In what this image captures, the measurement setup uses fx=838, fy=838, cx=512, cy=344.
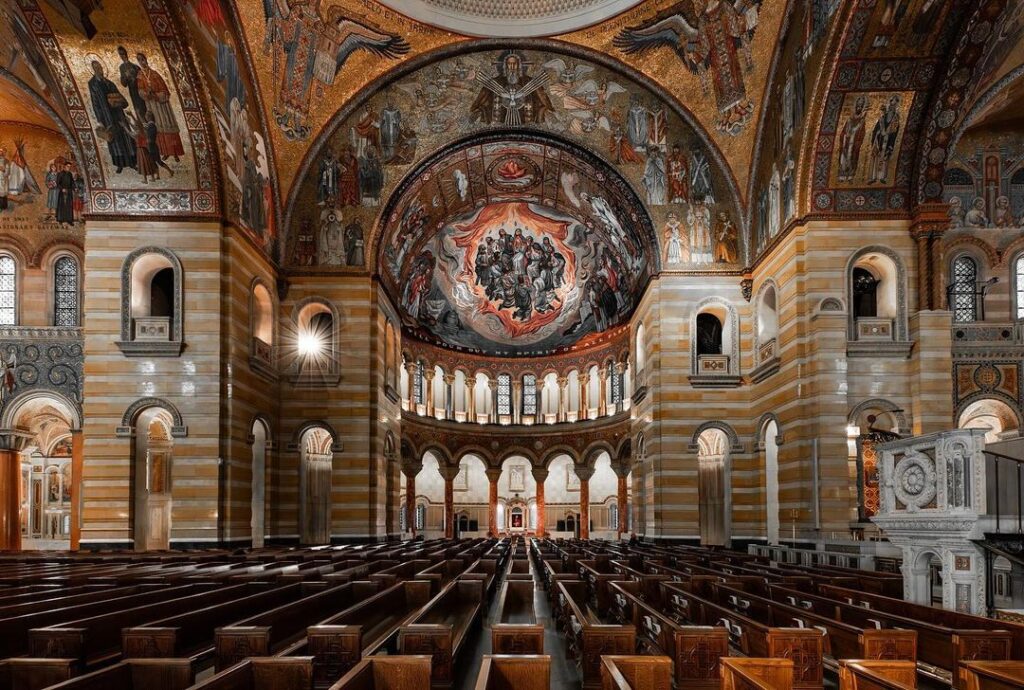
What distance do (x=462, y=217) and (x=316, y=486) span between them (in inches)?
551

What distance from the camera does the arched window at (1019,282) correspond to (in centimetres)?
2602

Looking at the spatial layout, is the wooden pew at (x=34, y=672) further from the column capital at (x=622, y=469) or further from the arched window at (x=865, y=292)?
the column capital at (x=622, y=469)

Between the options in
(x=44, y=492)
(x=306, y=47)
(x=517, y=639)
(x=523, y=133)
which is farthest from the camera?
(x=44, y=492)

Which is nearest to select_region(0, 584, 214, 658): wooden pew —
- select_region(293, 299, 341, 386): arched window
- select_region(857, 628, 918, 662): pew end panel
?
select_region(857, 628, 918, 662): pew end panel

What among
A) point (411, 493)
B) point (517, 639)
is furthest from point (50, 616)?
point (411, 493)

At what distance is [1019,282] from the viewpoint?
85.7 ft

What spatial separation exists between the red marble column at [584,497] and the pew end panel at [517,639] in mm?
36444

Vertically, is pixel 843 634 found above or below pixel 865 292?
below

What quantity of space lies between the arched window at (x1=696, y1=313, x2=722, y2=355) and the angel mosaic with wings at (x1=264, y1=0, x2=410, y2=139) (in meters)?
13.2

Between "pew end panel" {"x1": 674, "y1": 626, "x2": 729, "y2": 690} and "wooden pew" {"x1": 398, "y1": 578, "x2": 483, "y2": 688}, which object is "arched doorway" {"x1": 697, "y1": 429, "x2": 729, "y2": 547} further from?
"pew end panel" {"x1": 674, "y1": 626, "x2": 729, "y2": 690}

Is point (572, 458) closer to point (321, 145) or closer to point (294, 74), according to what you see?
point (321, 145)

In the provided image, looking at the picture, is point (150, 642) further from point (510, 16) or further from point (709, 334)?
point (709, 334)

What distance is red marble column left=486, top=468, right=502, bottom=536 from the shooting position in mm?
43562

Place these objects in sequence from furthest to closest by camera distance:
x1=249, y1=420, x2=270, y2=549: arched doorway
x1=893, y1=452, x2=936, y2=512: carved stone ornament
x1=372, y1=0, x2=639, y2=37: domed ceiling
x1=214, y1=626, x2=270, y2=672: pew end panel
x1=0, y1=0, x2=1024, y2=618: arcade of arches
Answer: x1=249, y1=420, x2=270, y2=549: arched doorway → x1=372, y1=0, x2=639, y2=37: domed ceiling → x1=0, y1=0, x2=1024, y2=618: arcade of arches → x1=893, y1=452, x2=936, y2=512: carved stone ornament → x1=214, y1=626, x2=270, y2=672: pew end panel
